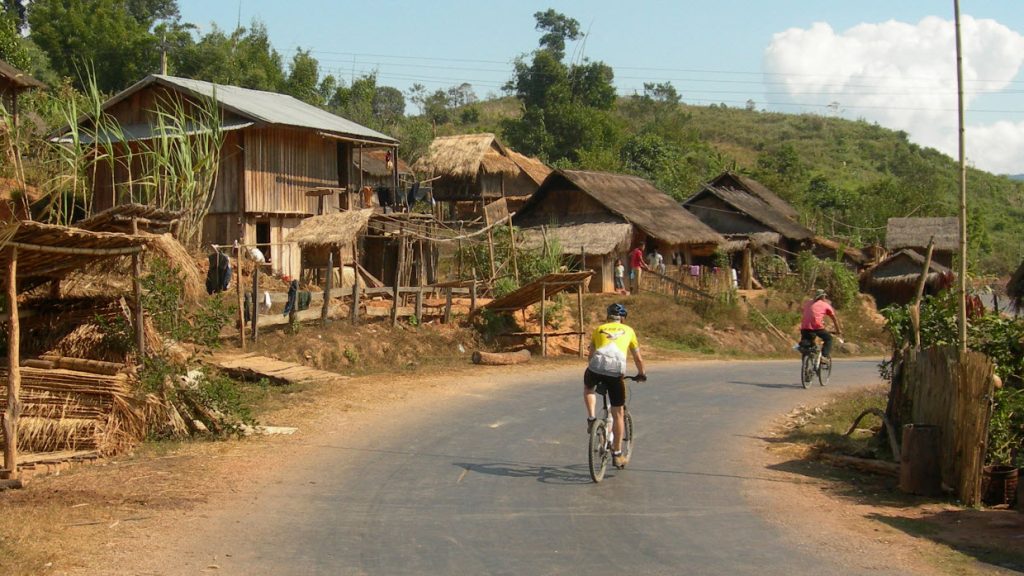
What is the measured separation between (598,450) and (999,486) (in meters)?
4.05

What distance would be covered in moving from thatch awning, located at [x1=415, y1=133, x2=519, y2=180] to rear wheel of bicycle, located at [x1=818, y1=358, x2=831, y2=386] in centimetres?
2762

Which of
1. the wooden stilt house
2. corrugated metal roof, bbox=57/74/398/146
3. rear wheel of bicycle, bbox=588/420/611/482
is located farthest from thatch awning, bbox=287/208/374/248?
rear wheel of bicycle, bbox=588/420/611/482

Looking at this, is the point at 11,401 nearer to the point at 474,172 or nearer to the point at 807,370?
the point at 807,370

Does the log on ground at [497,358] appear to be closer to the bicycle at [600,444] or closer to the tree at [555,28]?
the bicycle at [600,444]

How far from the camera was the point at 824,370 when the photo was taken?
20156 mm

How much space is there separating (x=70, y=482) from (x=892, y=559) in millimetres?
7683

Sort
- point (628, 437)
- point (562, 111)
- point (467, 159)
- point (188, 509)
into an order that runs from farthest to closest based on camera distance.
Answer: point (562, 111) → point (467, 159) → point (628, 437) → point (188, 509)

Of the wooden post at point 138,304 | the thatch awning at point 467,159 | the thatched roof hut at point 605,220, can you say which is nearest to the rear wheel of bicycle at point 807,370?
the wooden post at point 138,304

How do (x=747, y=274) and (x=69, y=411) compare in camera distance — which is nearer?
(x=69, y=411)

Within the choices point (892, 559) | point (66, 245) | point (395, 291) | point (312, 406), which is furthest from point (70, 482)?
point (395, 291)

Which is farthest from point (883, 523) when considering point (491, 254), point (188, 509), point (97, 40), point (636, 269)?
point (97, 40)

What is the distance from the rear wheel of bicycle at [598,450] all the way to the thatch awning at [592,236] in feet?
76.3

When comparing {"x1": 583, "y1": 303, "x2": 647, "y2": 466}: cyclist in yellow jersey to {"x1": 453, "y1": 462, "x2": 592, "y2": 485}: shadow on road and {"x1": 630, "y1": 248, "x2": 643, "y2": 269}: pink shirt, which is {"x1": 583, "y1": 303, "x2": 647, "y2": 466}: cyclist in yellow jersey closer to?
{"x1": 453, "y1": 462, "x2": 592, "y2": 485}: shadow on road

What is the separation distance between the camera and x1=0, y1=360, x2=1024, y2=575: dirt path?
7.58 m
